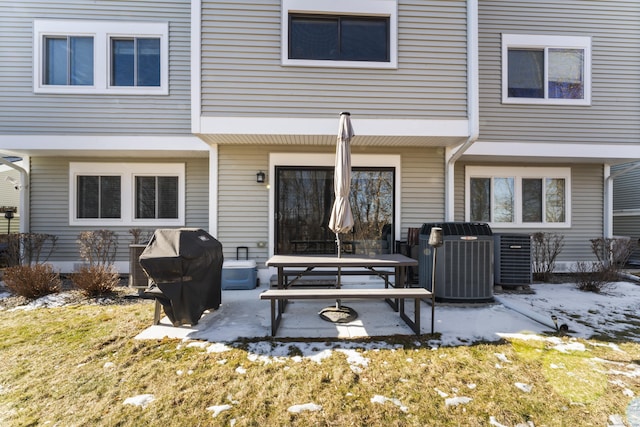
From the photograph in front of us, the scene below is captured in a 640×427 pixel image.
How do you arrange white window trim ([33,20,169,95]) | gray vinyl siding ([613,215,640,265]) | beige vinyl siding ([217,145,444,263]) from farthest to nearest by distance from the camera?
gray vinyl siding ([613,215,640,265]), white window trim ([33,20,169,95]), beige vinyl siding ([217,145,444,263])

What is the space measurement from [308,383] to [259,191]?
4.11 m

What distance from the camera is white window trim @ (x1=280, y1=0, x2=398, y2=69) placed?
5207mm

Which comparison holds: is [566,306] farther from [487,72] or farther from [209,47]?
[209,47]

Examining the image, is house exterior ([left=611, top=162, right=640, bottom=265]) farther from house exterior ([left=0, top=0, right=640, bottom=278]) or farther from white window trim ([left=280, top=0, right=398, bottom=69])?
white window trim ([left=280, top=0, right=398, bottom=69])

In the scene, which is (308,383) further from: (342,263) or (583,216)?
(583,216)

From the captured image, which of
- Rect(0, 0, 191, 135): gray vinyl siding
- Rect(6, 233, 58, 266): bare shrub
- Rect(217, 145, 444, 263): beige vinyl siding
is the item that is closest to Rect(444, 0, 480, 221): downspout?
Rect(217, 145, 444, 263): beige vinyl siding

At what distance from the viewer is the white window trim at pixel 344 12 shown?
521cm

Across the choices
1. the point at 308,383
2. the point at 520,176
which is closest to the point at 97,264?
the point at 308,383

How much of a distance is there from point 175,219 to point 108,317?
3.05 meters

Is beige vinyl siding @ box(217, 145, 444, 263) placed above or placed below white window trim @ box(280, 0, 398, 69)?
below

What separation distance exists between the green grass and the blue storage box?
2.09m

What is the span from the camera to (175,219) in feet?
22.4

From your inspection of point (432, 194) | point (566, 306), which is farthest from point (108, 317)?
point (566, 306)

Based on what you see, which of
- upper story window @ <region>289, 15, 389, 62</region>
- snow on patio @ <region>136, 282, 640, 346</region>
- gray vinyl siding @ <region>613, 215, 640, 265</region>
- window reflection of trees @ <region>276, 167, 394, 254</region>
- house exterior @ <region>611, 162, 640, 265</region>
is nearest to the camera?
snow on patio @ <region>136, 282, 640, 346</region>
